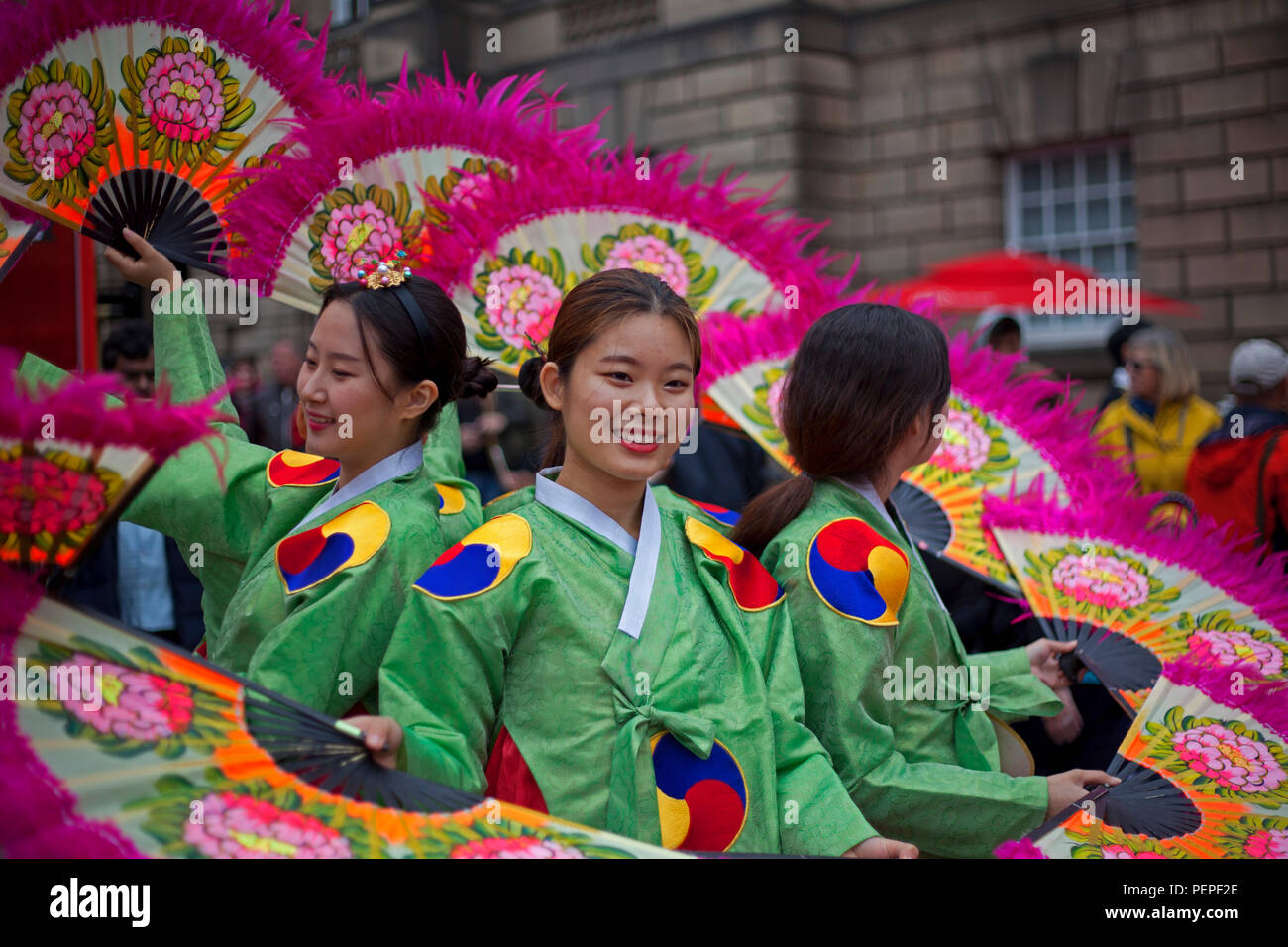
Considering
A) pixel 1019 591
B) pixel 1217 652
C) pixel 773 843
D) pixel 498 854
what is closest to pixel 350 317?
pixel 498 854

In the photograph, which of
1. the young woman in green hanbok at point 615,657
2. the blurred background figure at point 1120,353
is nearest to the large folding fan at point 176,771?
the young woman in green hanbok at point 615,657

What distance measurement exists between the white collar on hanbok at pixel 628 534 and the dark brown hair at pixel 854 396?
333 mm

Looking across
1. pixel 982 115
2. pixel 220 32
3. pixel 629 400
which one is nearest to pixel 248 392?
pixel 982 115

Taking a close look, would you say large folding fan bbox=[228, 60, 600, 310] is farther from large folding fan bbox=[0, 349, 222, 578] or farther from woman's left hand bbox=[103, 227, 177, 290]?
large folding fan bbox=[0, 349, 222, 578]

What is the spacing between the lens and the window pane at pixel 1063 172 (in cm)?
1162

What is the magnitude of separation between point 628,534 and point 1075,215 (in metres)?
10.5

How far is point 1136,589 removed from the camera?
2871 millimetres

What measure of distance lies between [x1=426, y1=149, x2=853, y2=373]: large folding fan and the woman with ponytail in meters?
0.75

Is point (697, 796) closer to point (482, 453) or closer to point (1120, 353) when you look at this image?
point (482, 453)

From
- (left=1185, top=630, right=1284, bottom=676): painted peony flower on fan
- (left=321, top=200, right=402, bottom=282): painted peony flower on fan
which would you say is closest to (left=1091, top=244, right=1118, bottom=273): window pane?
(left=1185, top=630, right=1284, bottom=676): painted peony flower on fan

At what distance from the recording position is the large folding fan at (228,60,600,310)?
2744 mm

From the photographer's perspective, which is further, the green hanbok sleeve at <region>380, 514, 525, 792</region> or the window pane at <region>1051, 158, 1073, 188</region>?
the window pane at <region>1051, 158, 1073, 188</region>
